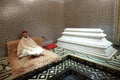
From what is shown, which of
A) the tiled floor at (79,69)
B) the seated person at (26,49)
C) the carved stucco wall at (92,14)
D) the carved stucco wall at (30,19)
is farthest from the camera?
the carved stucco wall at (92,14)

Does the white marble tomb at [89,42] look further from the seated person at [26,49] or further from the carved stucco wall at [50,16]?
the seated person at [26,49]

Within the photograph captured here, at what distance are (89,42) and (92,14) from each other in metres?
1.09

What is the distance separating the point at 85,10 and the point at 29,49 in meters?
2.23

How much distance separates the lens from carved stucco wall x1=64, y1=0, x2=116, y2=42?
2811 millimetres

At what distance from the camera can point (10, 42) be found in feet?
8.21

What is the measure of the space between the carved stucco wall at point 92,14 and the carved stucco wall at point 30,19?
379mm

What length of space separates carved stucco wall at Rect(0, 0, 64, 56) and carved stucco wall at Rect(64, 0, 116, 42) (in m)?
0.38

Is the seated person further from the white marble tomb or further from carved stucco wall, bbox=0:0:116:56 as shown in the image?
the white marble tomb

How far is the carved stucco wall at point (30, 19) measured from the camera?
8.00 feet

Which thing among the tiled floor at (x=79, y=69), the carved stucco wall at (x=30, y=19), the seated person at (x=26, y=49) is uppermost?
the carved stucco wall at (x=30, y=19)

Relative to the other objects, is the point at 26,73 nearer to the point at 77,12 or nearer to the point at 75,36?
the point at 75,36

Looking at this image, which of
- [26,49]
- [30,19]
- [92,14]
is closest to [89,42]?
[92,14]

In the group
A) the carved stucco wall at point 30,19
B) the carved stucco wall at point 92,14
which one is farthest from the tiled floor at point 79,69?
the carved stucco wall at point 92,14

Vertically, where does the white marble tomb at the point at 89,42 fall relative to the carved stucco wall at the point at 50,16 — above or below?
below
